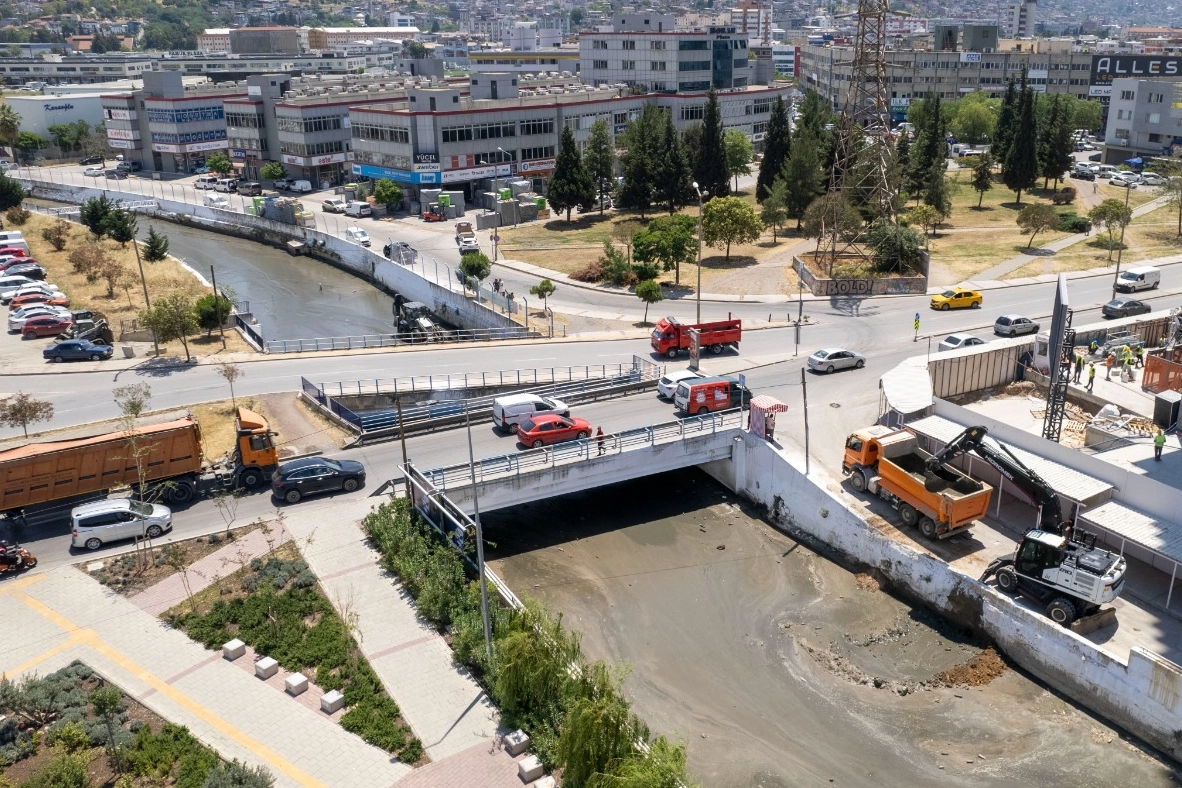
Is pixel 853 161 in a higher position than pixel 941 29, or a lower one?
lower

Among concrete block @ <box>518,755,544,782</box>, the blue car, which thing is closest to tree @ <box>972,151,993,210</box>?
the blue car

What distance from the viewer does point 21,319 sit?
5391cm

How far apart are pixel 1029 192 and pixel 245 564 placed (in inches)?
3194

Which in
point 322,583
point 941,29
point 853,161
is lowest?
point 322,583

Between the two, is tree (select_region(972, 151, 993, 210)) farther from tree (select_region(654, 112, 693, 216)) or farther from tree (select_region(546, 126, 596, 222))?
tree (select_region(546, 126, 596, 222))

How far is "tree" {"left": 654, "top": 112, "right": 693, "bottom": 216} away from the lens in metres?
78.5

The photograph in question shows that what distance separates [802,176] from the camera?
7281cm

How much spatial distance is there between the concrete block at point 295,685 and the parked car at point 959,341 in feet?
106

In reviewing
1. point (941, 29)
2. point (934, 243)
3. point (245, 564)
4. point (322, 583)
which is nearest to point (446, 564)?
point (322, 583)

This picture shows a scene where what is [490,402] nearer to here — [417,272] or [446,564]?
[446,564]

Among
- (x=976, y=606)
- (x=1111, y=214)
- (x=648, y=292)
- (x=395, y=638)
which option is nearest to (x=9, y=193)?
(x=648, y=292)

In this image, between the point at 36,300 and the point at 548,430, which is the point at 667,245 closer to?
the point at 548,430

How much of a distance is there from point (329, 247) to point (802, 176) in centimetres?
3764

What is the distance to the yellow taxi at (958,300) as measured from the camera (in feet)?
172
